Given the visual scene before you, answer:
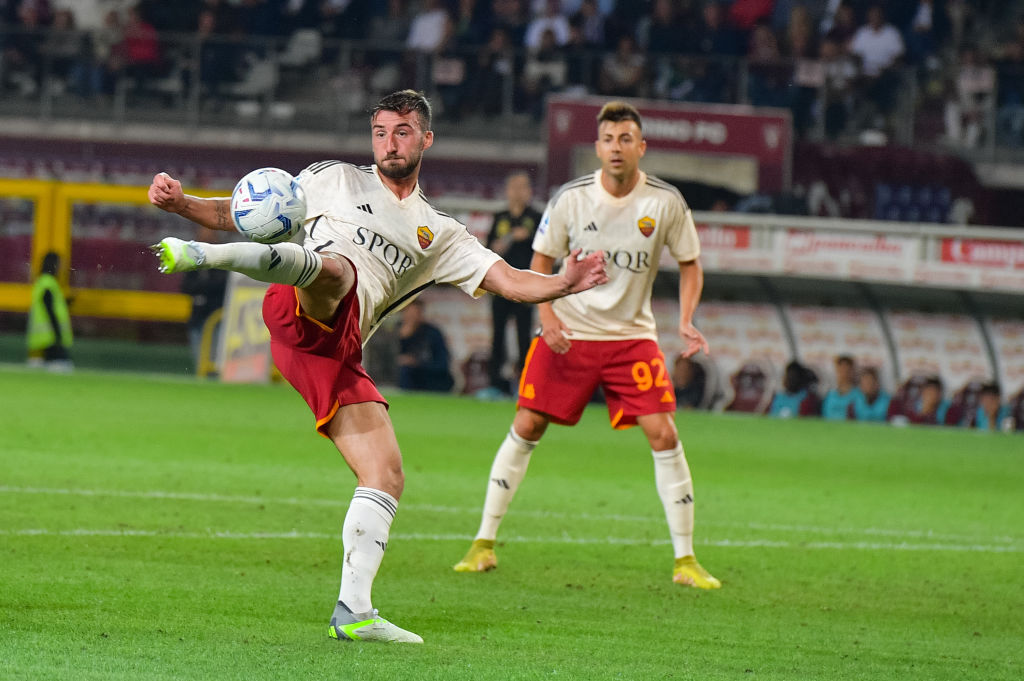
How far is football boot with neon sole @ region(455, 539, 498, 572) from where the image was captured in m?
7.14

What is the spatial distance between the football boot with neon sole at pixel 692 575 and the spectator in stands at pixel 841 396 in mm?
10424

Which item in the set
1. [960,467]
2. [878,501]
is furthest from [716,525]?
[960,467]

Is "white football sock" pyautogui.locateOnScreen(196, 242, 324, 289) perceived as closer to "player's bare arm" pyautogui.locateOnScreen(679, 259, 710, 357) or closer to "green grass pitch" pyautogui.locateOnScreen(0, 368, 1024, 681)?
Answer: "green grass pitch" pyautogui.locateOnScreen(0, 368, 1024, 681)

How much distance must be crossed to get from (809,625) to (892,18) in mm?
20208

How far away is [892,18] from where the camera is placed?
24.7 m

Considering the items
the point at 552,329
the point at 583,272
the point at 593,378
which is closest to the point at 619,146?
the point at 552,329

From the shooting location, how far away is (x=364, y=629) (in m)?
5.23

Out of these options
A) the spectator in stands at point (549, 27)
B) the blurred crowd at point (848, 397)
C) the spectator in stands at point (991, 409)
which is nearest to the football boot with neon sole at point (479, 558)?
the blurred crowd at point (848, 397)

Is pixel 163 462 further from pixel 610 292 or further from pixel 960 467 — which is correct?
pixel 960 467

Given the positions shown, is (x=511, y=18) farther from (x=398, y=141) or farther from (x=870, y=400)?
(x=398, y=141)

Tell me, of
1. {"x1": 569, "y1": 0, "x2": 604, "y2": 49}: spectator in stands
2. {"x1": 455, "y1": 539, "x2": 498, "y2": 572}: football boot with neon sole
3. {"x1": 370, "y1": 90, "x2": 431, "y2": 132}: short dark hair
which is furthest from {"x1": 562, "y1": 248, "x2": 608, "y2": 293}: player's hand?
{"x1": 569, "y1": 0, "x2": 604, "y2": 49}: spectator in stands

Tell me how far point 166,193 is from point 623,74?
19.3 meters

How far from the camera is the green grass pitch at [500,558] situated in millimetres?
5145

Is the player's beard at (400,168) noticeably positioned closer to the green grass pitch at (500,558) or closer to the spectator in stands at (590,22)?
the green grass pitch at (500,558)
